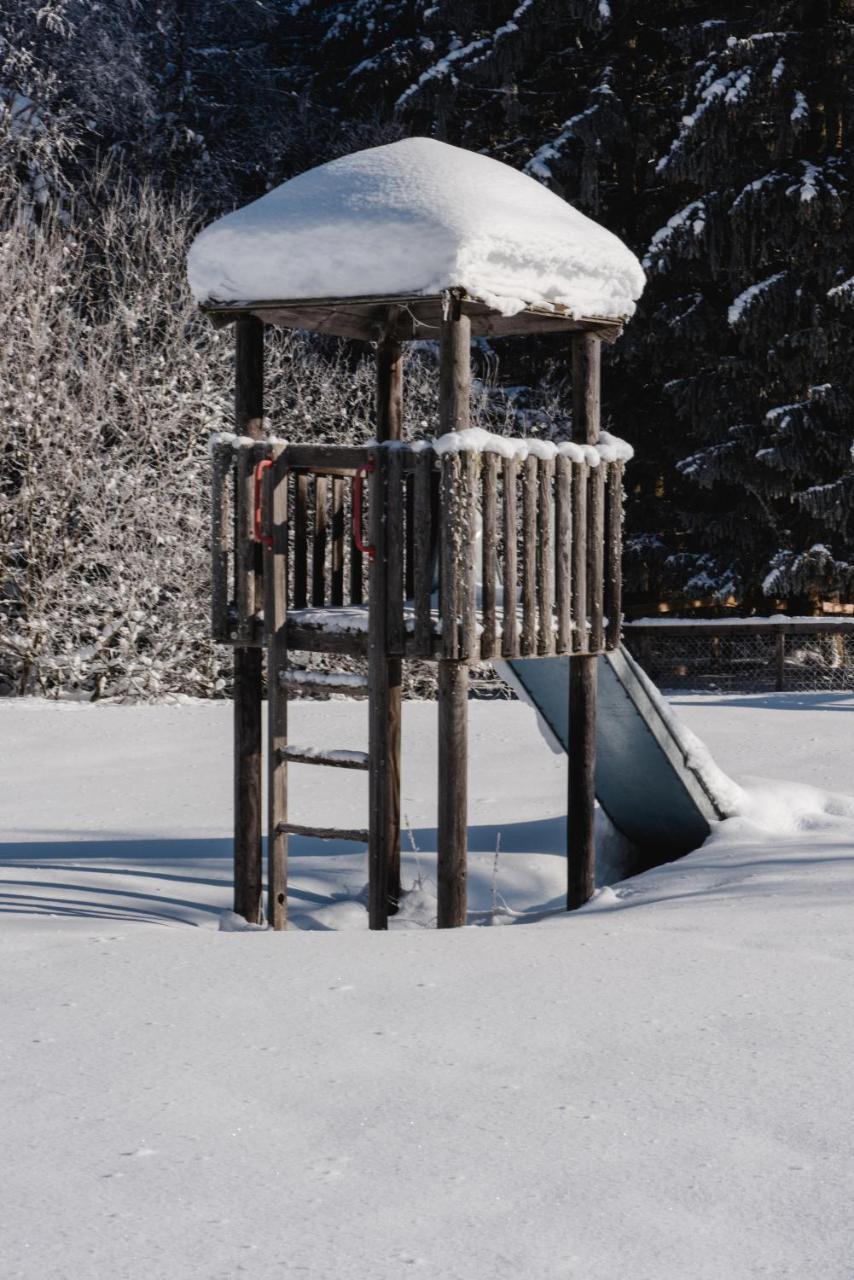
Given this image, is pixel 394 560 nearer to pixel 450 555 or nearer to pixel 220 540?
pixel 450 555

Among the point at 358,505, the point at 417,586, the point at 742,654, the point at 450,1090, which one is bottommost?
the point at 450,1090

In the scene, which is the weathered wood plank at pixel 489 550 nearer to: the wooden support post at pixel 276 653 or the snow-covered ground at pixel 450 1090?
the wooden support post at pixel 276 653

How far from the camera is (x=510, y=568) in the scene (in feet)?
22.2

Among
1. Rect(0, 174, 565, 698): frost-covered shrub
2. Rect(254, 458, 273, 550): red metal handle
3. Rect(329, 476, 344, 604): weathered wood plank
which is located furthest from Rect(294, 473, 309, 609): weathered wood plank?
Rect(0, 174, 565, 698): frost-covered shrub

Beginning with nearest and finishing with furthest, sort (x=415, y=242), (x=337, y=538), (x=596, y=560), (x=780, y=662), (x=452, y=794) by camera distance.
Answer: (x=415, y=242) < (x=452, y=794) < (x=596, y=560) < (x=337, y=538) < (x=780, y=662)

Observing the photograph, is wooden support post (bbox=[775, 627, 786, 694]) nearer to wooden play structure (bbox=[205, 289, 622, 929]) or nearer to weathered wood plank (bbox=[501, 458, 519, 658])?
wooden play structure (bbox=[205, 289, 622, 929])

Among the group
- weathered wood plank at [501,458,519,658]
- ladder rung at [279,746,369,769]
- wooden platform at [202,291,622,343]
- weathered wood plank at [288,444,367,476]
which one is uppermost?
wooden platform at [202,291,622,343]

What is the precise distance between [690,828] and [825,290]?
551 inches

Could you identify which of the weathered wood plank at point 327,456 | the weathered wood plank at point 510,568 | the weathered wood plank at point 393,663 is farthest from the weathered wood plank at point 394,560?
the weathered wood plank at point 510,568

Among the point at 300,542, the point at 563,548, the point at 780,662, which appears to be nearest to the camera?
the point at 563,548

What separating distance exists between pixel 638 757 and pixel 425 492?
7.60 ft

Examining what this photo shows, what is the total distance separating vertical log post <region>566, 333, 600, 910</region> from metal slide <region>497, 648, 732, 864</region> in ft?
0.98

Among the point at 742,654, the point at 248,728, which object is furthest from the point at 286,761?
the point at 742,654

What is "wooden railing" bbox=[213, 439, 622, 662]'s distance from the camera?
6.38 m
